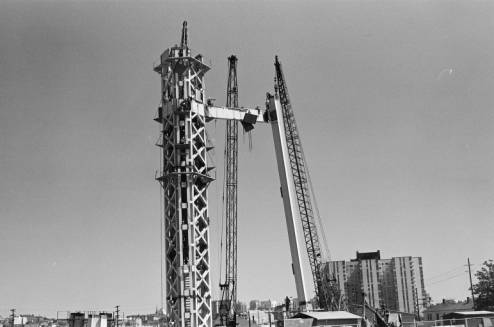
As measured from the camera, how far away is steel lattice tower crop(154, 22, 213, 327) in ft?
150

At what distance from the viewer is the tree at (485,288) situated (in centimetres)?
8525

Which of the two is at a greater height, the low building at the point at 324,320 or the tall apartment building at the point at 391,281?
the tall apartment building at the point at 391,281

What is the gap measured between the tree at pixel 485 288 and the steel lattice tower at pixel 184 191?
192 feet

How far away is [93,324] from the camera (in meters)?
61.2

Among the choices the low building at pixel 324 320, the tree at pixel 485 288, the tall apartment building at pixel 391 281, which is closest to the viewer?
the low building at pixel 324 320

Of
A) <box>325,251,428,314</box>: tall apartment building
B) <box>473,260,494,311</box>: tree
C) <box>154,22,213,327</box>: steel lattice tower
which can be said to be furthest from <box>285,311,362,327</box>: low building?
<box>325,251,428,314</box>: tall apartment building

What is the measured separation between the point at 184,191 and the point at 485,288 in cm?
6249

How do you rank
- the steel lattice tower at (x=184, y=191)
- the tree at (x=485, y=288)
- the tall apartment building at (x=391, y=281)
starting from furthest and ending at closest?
1. the tall apartment building at (x=391, y=281)
2. the tree at (x=485, y=288)
3. the steel lattice tower at (x=184, y=191)

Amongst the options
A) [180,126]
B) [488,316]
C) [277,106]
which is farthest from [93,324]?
[488,316]

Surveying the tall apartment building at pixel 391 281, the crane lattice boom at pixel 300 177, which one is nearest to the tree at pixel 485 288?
the crane lattice boom at pixel 300 177

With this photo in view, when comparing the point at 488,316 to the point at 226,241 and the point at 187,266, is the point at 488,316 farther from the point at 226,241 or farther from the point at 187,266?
the point at 226,241

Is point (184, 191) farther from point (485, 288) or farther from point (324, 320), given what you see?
point (485, 288)

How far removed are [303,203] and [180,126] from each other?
30745 millimetres

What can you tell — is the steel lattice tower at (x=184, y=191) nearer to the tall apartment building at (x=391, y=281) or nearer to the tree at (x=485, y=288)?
the tree at (x=485, y=288)
